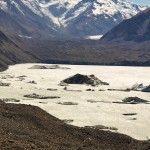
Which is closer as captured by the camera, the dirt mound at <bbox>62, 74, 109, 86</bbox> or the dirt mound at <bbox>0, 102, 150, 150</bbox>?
the dirt mound at <bbox>0, 102, 150, 150</bbox>

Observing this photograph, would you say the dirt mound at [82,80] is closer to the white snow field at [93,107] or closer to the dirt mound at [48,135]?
the white snow field at [93,107]

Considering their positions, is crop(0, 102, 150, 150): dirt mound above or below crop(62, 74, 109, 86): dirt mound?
below

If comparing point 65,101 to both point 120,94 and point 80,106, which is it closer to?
point 80,106

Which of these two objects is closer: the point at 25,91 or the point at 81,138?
the point at 81,138

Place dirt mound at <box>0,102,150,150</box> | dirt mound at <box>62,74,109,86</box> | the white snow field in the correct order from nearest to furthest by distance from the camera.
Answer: dirt mound at <box>0,102,150,150</box>
the white snow field
dirt mound at <box>62,74,109,86</box>

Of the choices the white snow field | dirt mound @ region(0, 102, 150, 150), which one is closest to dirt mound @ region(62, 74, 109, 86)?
the white snow field

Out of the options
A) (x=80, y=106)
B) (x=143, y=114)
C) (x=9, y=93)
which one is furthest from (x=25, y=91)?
(x=143, y=114)

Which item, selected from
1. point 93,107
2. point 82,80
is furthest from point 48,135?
point 82,80

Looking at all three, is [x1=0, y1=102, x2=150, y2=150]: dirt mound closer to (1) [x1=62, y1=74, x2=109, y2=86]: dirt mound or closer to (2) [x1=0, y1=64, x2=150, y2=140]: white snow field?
(2) [x1=0, y1=64, x2=150, y2=140]: white snow field
